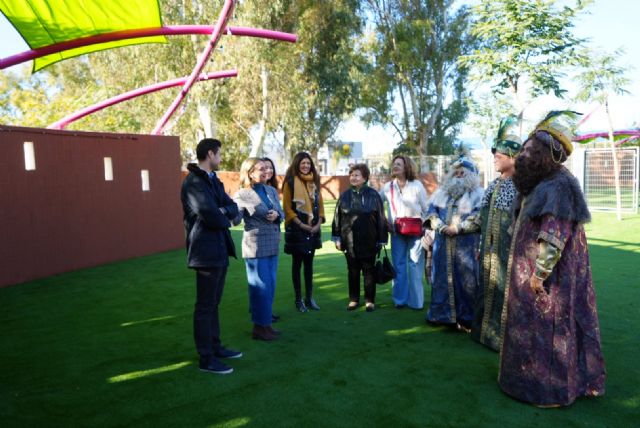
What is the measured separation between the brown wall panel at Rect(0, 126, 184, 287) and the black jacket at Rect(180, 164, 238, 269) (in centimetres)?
519

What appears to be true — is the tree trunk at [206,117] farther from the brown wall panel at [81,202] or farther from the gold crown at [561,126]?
the gold crown at [561,126]

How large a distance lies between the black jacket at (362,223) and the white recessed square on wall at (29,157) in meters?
5.32

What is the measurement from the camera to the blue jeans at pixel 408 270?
600 cm

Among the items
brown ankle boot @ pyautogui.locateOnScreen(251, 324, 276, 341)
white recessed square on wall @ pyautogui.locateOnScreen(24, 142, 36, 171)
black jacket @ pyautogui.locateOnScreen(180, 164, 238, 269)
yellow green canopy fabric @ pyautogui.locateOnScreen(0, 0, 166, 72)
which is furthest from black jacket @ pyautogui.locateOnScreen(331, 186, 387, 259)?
white recessed square on wall @ pyautogui.locateOnScreen(24, 142, 36, 171)

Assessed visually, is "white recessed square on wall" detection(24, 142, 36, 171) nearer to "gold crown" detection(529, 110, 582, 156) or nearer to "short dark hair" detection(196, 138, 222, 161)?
"short dark hair" detection(196, 138, 222, 161)

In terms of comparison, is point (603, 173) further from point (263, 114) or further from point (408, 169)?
point (408, 169)

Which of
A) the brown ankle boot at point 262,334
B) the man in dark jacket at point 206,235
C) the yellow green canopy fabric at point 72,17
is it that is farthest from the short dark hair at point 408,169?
the yellow green canopy fabric at point 72,17

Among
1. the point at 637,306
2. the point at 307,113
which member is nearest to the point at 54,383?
the point at 637,306

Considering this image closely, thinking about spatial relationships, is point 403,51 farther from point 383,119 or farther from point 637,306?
point 637,306

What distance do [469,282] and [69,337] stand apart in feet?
12.6

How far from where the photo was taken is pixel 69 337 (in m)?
5.15

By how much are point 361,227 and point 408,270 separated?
0.79 metres

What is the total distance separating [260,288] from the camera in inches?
191

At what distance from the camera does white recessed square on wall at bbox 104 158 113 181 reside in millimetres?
10109
